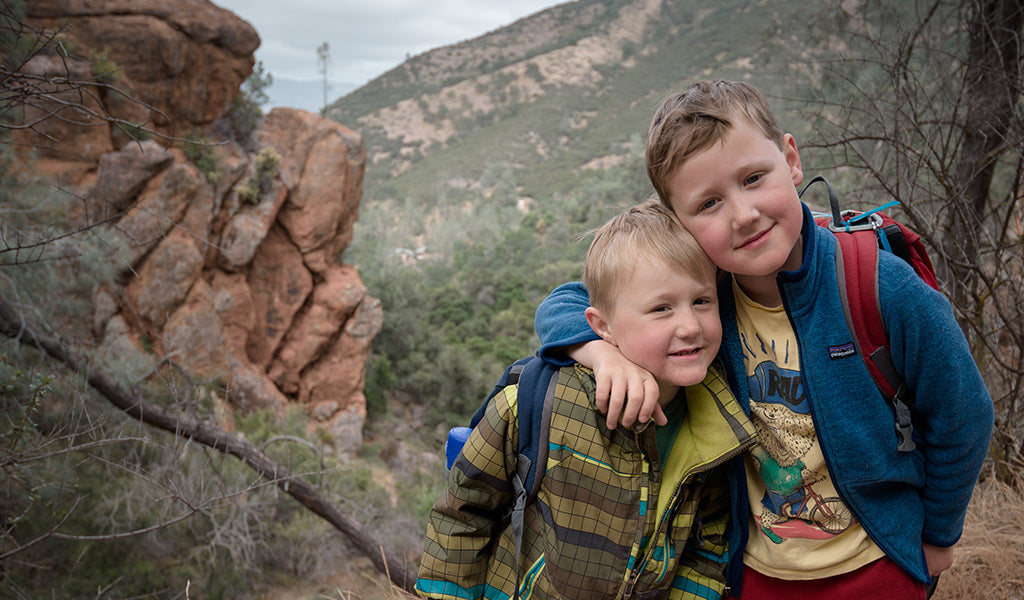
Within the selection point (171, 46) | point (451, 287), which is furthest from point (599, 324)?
point (451, 287)

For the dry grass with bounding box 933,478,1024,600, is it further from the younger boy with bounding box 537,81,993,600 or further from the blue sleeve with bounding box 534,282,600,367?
the blue sleeve with bounding box 534,282,600,367

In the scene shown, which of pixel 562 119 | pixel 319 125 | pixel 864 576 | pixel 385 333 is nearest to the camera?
pixel 864 576

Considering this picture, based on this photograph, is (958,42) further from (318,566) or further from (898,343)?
(318,566)

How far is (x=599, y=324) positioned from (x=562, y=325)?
0.09 meters

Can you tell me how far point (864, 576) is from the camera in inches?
45.5

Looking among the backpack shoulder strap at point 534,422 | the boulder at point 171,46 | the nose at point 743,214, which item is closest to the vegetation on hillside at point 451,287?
the nose at point 743,214

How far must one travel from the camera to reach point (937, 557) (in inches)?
46.1

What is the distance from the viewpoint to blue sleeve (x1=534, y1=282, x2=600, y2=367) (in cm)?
127

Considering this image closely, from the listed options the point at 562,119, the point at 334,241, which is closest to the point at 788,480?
the point at 334,241

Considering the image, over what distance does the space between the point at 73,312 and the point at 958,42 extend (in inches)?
343

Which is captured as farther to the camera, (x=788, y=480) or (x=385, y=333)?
(x=385, y=333)

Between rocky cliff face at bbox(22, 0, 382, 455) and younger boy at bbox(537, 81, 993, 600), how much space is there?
273 inches

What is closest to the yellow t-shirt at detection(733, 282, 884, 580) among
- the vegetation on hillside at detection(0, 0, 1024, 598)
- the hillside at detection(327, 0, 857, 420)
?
the vegetation on hillside at detection(0, 0, 1024, 598)

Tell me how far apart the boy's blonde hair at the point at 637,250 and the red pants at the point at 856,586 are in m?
0.62
